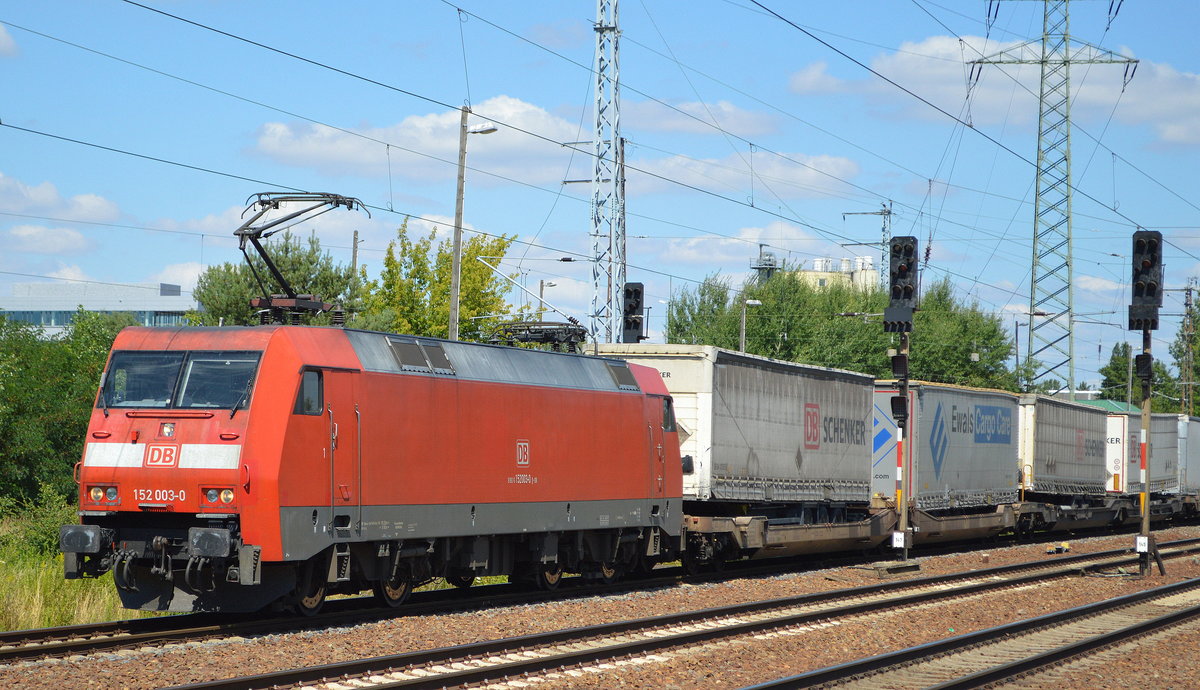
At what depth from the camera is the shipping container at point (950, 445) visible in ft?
90.1

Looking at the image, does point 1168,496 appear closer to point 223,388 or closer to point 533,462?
point 533,462

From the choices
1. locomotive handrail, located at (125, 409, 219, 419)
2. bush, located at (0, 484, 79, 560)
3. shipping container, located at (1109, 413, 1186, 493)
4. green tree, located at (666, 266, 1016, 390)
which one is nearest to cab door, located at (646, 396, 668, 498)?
locomotive handrail, located at (125, 409, 219, 419)

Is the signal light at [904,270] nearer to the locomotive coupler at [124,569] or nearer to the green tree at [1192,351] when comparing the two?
the locomotive coupler at [124,569]

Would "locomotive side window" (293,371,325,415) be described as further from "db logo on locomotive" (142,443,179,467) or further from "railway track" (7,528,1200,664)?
"railway track" (7,528,1200,664)

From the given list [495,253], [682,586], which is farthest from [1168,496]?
[682,586]

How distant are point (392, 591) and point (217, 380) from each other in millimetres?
3718

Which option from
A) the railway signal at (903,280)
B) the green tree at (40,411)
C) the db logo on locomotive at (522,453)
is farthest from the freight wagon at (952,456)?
the green tree at (40,411)

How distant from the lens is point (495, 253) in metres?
48.3

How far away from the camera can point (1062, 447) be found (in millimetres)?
36188

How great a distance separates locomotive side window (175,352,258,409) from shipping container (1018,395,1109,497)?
2554cm

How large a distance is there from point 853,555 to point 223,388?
18.1m

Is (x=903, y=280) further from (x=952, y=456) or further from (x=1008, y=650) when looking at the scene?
(x=1008, y=650)

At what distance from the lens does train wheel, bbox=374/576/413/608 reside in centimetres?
1570

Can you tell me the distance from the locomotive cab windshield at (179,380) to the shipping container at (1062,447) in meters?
25.6
